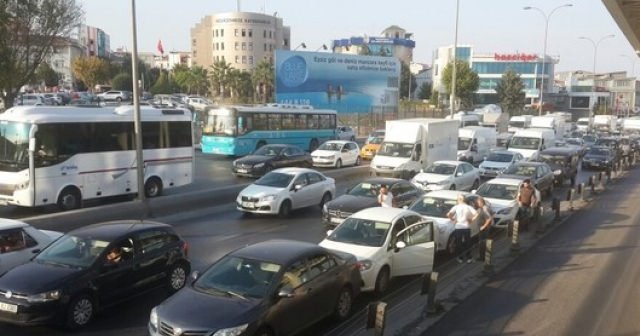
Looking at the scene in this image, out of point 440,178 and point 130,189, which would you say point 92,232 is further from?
point 440,178

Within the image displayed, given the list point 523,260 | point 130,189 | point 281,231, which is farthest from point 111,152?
point 523,260

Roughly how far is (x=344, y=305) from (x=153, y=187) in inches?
504

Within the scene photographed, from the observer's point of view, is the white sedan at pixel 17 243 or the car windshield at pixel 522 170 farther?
the car windshield at pixel 522 170

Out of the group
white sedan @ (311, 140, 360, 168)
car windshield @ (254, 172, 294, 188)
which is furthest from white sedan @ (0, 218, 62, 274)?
white sedan @ (311, 140, 360, 168)

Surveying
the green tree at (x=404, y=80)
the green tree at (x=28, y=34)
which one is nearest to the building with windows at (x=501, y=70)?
the green tree at (x=404, y=80)

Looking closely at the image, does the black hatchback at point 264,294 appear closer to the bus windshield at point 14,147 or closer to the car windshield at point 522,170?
the bus windshield at point 14,147

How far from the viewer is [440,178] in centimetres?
2292

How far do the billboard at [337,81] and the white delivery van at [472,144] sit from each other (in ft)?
91.4

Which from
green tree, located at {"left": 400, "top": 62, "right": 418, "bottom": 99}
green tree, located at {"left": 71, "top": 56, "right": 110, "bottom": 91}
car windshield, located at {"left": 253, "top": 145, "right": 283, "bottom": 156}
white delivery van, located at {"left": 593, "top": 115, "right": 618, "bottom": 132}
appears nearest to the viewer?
car windshield, located at {"left": 253, "top": 145, "right": 283, "bottom": 156}

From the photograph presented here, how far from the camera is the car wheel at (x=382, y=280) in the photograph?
1090 cm

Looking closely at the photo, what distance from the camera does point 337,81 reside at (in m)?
65.0

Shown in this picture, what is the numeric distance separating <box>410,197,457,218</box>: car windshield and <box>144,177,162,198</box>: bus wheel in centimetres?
945

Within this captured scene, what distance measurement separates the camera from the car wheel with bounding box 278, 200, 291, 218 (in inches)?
732

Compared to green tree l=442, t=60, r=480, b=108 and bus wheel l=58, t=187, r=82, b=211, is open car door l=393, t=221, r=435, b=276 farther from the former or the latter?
green tree l=442, t=60, r=480, b=108
